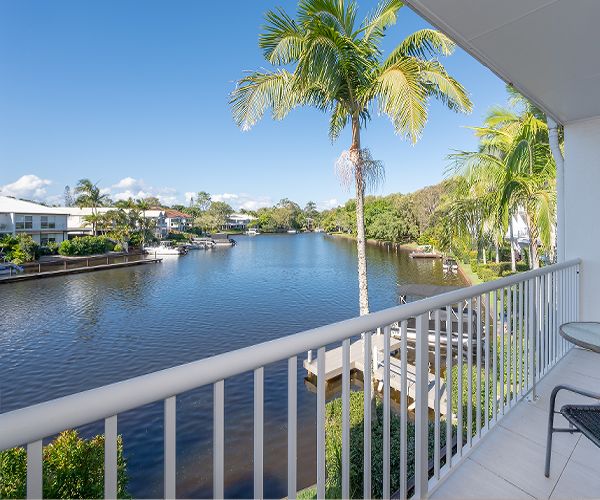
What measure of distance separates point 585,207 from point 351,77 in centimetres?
518

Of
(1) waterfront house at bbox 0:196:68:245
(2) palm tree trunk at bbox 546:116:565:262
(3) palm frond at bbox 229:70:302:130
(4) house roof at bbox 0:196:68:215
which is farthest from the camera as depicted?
(4) house roof at bbox 0:196:68:215

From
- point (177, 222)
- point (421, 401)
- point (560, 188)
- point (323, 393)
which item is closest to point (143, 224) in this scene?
point (177, 222)

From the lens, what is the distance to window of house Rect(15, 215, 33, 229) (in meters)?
28.7

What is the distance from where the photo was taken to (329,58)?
253 inches

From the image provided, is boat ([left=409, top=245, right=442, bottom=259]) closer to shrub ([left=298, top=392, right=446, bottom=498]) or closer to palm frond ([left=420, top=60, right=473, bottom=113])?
palm frond ([left=420, top=60, right=473, bottom=113])

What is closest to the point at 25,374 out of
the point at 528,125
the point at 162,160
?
the point at 528,125

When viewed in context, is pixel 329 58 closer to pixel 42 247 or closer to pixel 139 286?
pixel 139 286

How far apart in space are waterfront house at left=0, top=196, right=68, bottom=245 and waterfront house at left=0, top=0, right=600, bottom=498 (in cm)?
3431

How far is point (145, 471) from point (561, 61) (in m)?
9.15

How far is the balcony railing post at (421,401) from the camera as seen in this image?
1392mm

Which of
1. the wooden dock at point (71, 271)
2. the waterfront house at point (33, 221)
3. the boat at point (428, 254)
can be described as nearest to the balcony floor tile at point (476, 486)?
the boat at point (428, 254)

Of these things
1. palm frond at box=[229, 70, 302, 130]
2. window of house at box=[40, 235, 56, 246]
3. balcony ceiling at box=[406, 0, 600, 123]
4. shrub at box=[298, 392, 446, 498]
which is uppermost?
palm frond at box=[229, 70, 302, 130]

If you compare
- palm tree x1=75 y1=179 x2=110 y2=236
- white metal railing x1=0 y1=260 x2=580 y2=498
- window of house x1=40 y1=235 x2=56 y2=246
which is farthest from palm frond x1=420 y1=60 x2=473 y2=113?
palm tree x1=75 y1=179 x2=110 y2=236

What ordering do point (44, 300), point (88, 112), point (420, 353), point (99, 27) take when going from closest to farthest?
point (420, 353)
point (44, 300)
point (99, 27)
point (88, 112)
